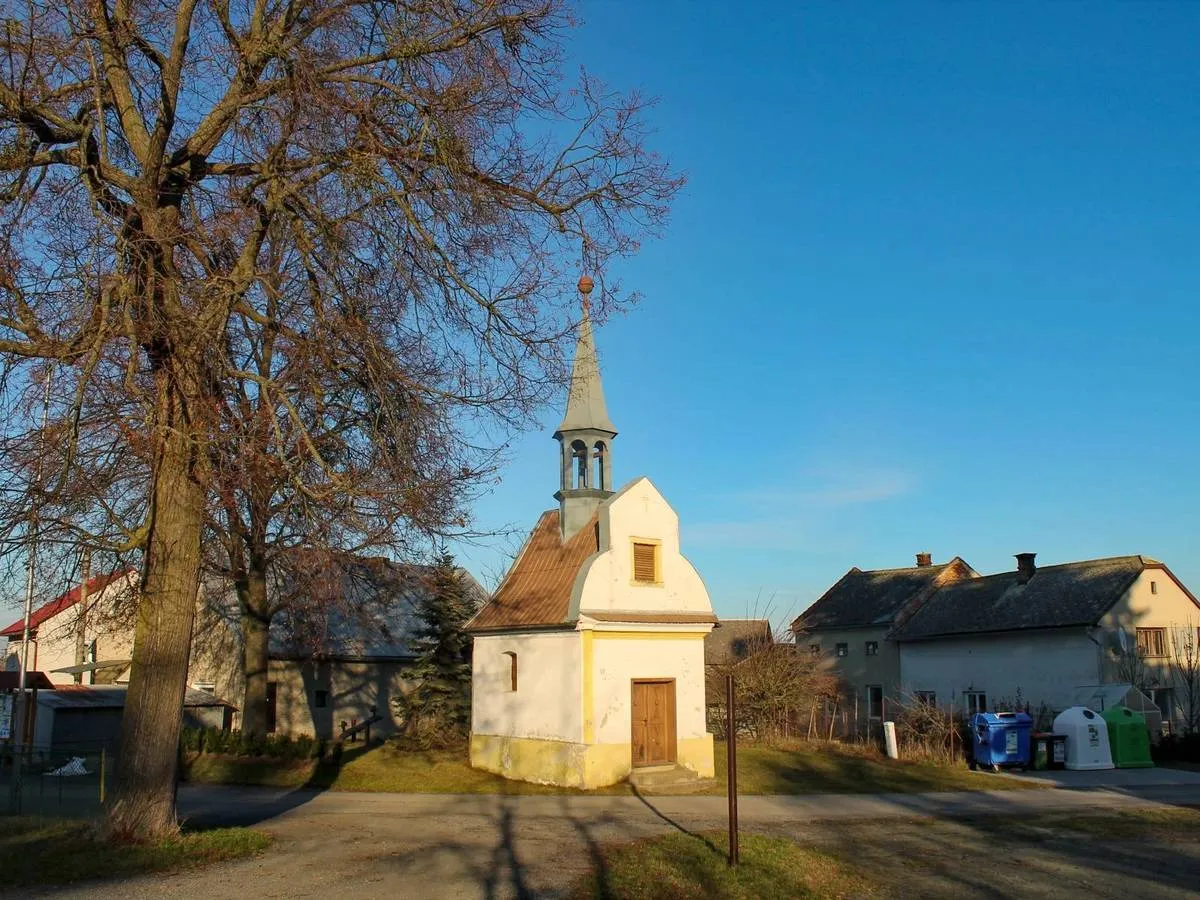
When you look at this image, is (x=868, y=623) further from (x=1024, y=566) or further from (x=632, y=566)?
(x=632, y=566)

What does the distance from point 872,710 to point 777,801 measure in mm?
26942

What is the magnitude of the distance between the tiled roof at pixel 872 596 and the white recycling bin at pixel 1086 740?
17719 mm

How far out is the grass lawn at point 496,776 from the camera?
831 inches

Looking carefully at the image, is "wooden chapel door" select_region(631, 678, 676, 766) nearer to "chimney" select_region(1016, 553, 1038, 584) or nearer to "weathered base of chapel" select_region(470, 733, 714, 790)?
"weathered base of chapel" select_region(470, 733, 714, 790)

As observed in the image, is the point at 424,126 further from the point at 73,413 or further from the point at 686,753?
the point at 686,753

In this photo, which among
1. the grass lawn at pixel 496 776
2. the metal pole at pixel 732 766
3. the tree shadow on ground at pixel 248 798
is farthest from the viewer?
the grass lawn at pixel 496 776

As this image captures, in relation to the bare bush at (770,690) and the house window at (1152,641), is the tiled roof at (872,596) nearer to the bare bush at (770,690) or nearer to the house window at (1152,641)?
the house window at (1152,641)

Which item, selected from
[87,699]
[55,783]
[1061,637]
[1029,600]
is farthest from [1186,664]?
[87,699]

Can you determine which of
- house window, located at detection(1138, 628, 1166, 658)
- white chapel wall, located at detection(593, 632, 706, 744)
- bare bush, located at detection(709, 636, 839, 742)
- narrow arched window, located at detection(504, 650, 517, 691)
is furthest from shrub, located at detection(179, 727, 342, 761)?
house window, located at detection(1138, 628, 1166, 658)

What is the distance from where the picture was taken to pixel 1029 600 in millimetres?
37312

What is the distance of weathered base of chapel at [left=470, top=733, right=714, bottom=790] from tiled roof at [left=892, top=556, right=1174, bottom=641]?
1785cm

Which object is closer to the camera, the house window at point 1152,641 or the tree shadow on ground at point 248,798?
the tree shadow on ground at point 248,798

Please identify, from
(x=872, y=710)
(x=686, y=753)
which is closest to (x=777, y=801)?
(x=686, y=753)

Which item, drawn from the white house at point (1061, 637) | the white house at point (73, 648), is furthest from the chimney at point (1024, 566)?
the white house at point (73, 648)
